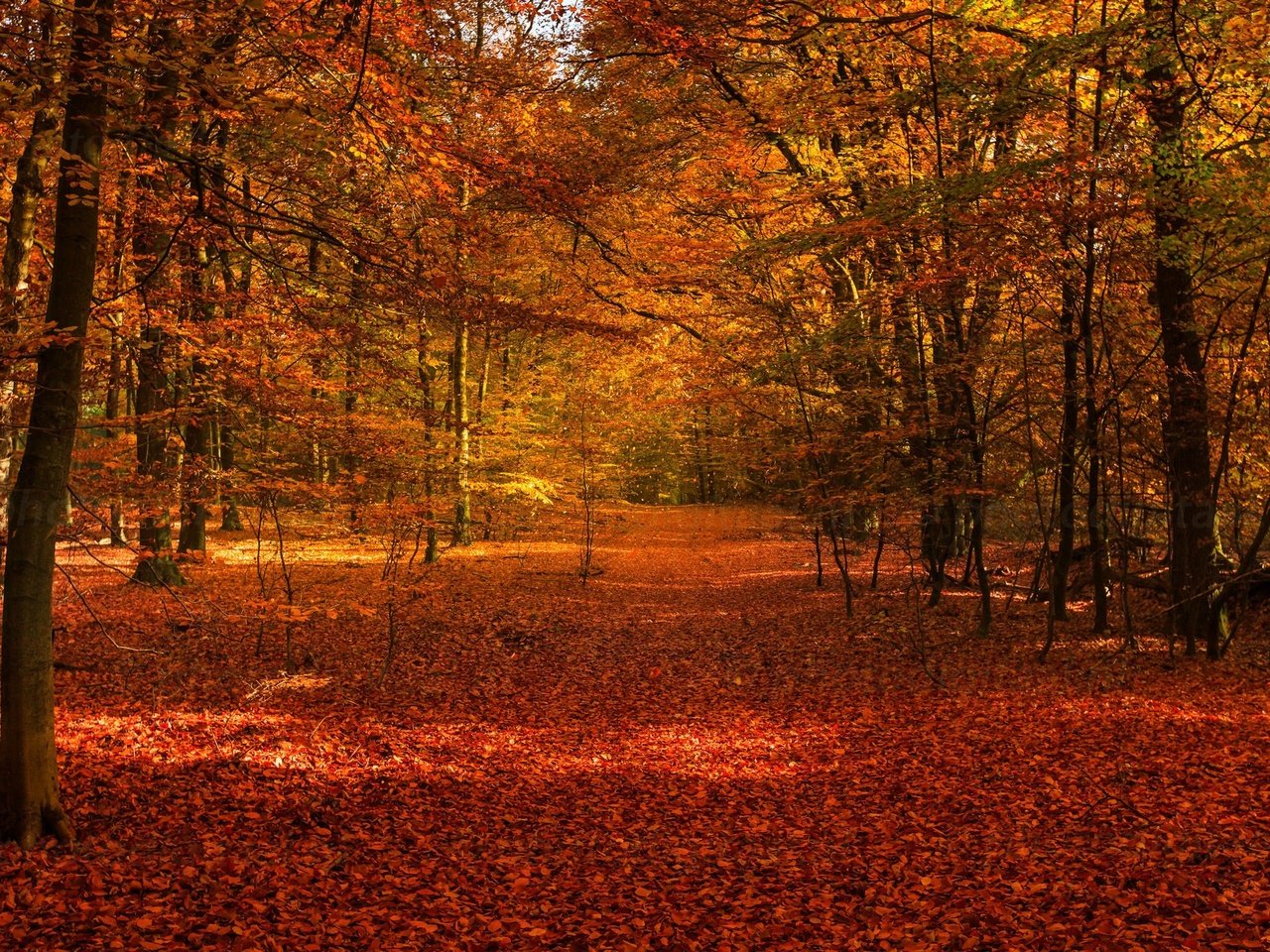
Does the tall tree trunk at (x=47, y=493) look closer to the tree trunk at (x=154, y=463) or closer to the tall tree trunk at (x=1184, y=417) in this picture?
the tree trunk at (x=154, y=463)

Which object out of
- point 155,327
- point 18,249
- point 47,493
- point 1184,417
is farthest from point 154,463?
point 1184,417

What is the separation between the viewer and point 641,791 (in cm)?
709

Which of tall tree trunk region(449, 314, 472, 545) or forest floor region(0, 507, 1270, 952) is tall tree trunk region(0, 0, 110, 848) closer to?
forest floor region(0, 507, 1270, 952)

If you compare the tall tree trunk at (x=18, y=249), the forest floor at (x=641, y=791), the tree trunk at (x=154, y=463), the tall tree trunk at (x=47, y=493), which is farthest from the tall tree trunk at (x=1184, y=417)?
the tree trunk at (x=154, y=463)

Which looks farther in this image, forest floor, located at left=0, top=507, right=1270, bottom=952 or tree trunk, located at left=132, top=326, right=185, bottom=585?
tree trunk, located at left=132, top=326, right=185, bottom=585

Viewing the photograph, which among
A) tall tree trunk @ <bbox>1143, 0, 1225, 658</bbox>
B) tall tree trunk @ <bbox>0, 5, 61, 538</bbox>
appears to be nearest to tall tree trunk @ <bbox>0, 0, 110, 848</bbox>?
tall tree trunk @ <bbox>0, 5, 61, 538</bbox>

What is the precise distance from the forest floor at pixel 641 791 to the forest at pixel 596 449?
49 mm

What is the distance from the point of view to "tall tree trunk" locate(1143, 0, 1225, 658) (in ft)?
28.6

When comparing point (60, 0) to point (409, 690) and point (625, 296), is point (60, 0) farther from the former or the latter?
point (625, 296)

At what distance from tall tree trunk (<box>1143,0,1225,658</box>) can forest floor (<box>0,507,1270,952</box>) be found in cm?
81

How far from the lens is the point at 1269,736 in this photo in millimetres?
6961

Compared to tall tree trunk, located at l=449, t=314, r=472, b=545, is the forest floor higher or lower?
lower

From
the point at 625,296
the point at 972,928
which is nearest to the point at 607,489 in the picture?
the point at 625,296

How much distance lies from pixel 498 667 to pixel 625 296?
9298mm
